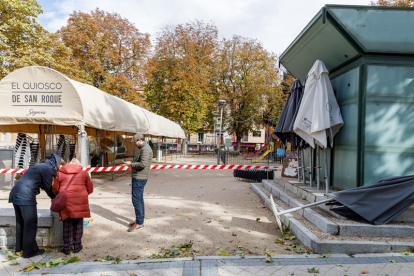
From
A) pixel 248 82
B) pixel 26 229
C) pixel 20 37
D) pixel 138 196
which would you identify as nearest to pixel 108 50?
pixel 20 37

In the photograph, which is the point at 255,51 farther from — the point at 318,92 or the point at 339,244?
the point at 339,244

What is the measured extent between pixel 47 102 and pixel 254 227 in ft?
23.5

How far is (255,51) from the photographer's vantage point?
3238 cm

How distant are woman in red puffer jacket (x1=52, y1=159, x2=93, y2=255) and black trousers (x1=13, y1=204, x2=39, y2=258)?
1.30 ft

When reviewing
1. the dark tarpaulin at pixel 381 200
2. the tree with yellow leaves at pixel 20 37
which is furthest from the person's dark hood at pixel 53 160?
the tree with yellow leaves at pixel 20 37

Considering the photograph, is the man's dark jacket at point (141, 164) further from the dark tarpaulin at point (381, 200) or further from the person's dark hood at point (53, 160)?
the dark tarpaulin at point (381, 200)

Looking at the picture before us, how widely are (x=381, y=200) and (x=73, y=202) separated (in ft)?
15.7

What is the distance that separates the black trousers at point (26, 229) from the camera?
154 inches

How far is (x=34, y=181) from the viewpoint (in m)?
3.96

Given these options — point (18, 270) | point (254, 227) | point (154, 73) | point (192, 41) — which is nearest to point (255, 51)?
point (192, 41)

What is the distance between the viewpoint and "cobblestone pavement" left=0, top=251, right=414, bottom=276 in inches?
133

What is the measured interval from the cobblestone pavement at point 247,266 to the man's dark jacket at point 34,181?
0.94m

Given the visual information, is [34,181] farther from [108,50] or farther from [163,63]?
[163,63]

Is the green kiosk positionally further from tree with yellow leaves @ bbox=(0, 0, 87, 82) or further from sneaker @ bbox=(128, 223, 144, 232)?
tree with yellow leaves @ bbox=(0, 0, 87, 82)
